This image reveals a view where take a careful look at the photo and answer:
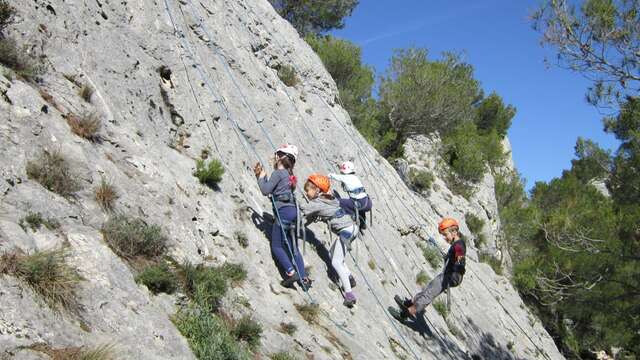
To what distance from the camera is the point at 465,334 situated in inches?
452

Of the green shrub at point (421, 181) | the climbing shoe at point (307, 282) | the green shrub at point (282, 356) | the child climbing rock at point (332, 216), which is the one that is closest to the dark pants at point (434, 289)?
the child climbing rock at point (332, 216)

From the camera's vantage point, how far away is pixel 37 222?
14.9 feet

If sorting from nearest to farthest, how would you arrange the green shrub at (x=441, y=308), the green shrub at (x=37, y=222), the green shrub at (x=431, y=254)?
the green shrub at (x=37, y=222), the green shrub at (x=441, y=308), the green shrub at (x=431, y=254)

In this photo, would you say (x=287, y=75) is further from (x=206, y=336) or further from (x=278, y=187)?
(x=206, y=336)

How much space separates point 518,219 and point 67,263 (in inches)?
911

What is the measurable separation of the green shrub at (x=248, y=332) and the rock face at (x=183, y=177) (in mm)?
156

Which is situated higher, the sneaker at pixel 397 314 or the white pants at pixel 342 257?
the white pants at pixel 342 257

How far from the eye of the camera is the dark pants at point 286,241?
714cm

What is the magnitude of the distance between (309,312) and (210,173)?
239 centimetres

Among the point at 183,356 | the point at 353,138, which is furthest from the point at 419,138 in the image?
the point at 183,356

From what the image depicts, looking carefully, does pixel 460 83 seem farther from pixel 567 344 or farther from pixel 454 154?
pixel 567 344

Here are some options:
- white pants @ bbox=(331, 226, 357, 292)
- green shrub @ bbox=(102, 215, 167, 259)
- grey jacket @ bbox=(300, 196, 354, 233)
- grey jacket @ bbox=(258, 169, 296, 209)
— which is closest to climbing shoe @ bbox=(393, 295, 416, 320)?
white pants @ bbox=(331, 226, 357, 292)

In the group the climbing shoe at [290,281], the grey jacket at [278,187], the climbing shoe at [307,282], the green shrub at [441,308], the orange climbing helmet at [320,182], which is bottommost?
the climbing shoe at [290,281]

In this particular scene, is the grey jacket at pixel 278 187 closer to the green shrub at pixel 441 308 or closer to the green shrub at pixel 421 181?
the green shrub at pixel 441 308
